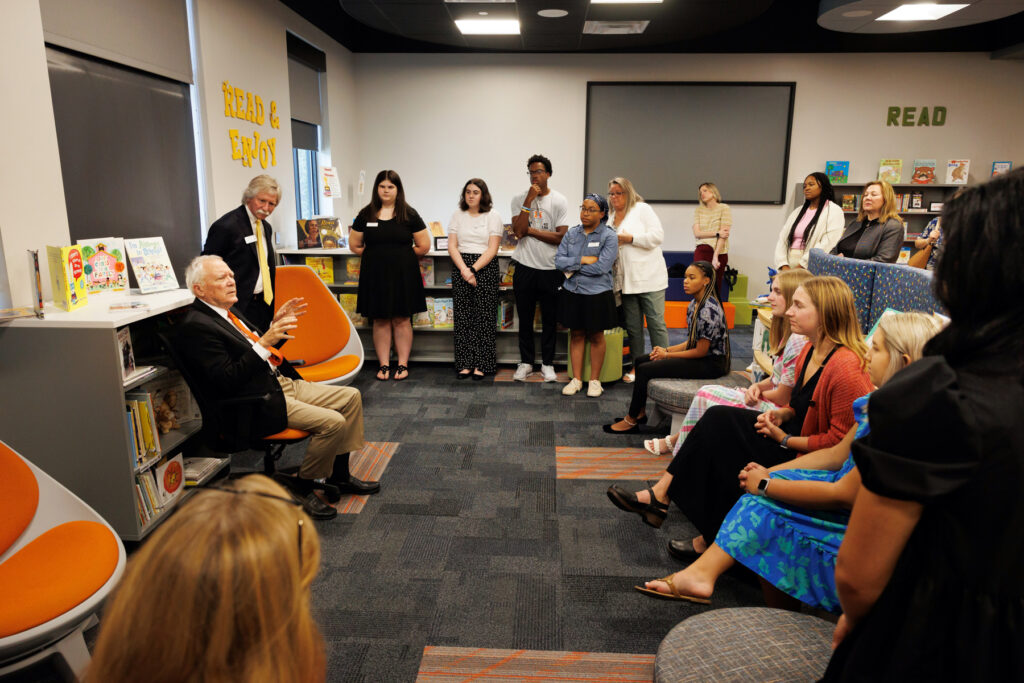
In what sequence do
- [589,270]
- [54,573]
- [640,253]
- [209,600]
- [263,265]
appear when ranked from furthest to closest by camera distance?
[640,253] < [589,270] < [263,265] < [54,573] < [209,600]

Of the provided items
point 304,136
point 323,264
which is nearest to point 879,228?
point 323,264

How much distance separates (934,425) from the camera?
868mm

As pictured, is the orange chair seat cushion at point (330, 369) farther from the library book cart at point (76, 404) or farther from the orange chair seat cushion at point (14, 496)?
the orange chair seat cushion at point (14, 496)

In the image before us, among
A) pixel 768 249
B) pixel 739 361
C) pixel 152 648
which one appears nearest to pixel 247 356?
pixel 152 648

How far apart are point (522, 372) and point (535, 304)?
Result: 0.55 m

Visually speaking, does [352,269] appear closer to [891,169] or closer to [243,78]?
[243,78]

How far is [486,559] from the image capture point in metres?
2.65

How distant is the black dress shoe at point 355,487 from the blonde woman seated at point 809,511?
1.75m

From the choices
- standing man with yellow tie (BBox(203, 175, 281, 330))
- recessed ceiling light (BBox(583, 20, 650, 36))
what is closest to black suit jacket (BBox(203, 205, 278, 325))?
standing man with yellow tie (BBox(203, 175, 281, 330))

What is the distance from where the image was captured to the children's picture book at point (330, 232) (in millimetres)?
5418

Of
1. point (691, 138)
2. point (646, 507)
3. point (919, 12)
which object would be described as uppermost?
point (919, 12)

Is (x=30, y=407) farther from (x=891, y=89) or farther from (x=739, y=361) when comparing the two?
(x=891, y=89)

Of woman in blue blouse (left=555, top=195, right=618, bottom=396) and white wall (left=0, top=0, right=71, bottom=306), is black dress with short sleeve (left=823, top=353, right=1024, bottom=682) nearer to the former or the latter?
white wall (left=0, top=0, right=71, bottom=306)

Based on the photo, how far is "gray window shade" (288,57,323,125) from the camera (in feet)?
20.1
